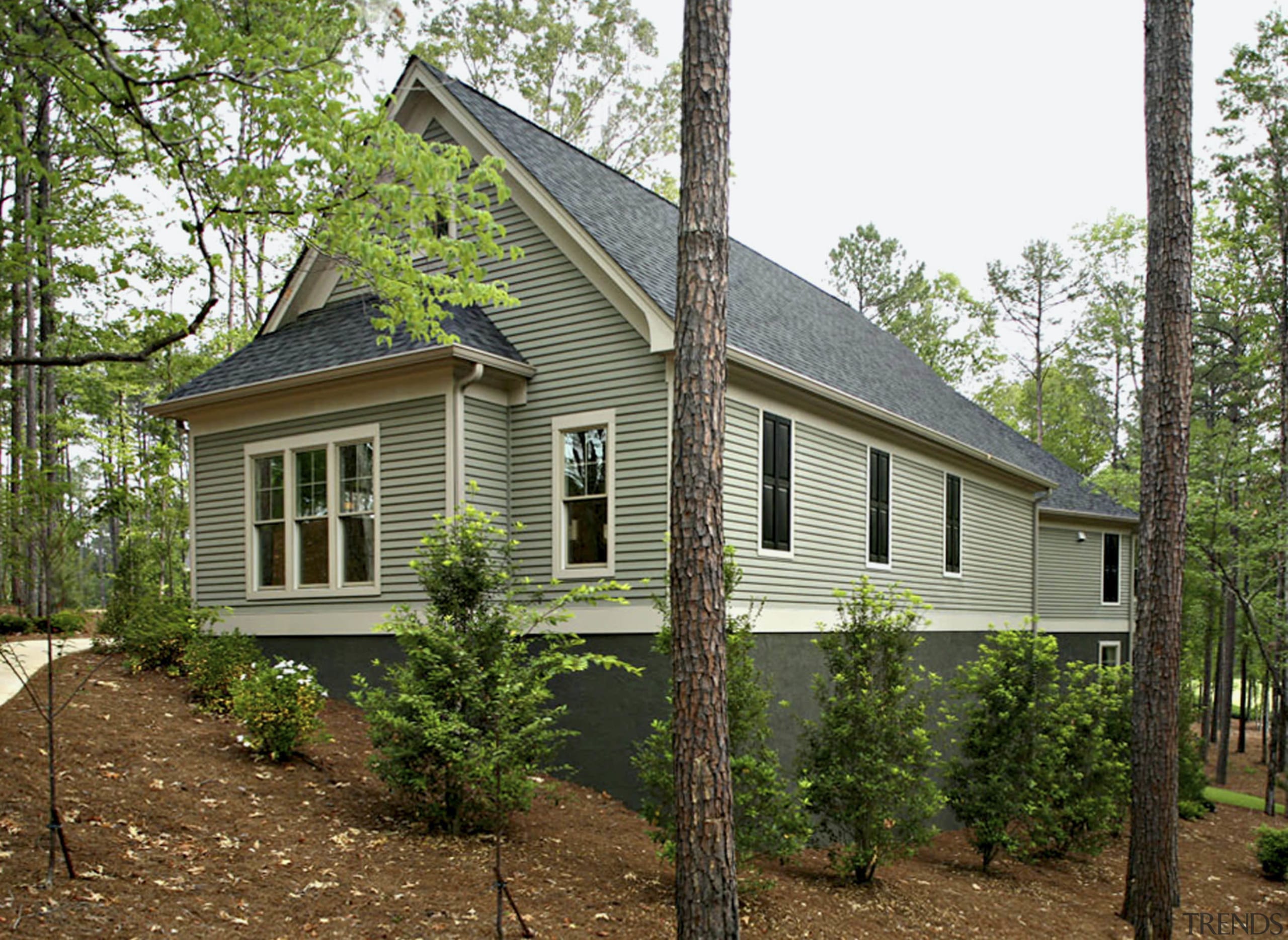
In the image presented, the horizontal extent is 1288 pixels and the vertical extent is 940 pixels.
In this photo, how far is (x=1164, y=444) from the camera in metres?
8.90

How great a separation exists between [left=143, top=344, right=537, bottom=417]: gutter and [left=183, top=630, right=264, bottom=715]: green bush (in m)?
2.82

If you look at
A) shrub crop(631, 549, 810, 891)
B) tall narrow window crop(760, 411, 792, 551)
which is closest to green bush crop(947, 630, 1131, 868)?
tall narrow window crop(760, 411, 792, 551)

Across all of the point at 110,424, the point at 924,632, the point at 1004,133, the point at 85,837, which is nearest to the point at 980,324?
the point at 1004,133

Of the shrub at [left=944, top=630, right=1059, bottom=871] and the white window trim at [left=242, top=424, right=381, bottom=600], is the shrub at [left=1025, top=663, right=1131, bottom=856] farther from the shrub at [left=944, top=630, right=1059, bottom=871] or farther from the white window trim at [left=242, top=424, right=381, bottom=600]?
the white window trim at [left=242, top=424, right=381, bottom=600]

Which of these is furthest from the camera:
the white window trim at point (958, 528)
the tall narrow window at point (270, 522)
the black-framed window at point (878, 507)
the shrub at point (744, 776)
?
the white window trim at point (958, 528)

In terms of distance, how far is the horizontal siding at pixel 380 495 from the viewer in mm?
10523

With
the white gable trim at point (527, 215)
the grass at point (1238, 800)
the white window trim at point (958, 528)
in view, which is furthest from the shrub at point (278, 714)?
the grass at point (1238, 800)

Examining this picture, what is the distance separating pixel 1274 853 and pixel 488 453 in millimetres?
11297

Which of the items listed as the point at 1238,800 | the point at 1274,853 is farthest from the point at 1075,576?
the point at 1274,853

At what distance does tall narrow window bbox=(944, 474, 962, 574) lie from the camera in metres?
15.4

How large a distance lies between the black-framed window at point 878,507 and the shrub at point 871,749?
4.27 meters

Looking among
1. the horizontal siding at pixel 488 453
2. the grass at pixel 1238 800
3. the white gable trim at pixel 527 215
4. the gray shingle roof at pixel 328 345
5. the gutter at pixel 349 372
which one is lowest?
the grass at pixel 1238 800

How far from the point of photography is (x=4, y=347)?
26469 millimetres

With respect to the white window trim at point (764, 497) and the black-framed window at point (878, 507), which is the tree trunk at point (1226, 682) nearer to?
the black-framed window at point (878, 507)
